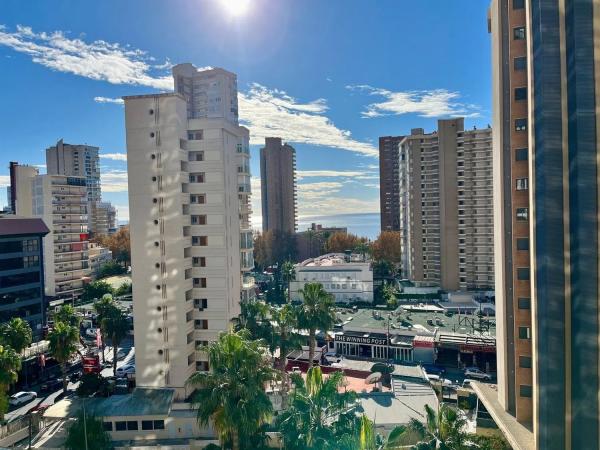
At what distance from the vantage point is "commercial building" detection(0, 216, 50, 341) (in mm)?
49188

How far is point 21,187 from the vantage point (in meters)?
76.8

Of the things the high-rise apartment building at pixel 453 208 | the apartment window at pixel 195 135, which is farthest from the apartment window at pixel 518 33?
the high-rise apartment building at pixel 453 208

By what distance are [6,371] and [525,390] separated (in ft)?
109

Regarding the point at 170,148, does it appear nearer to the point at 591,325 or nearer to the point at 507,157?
the point at 507,157

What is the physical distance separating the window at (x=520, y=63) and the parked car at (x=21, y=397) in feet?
158

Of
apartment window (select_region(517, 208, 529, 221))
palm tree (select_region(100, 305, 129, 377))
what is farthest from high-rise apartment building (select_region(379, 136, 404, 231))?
apartment window (select_region(517, 208, 529, 221))

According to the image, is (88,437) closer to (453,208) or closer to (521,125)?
(521,125)

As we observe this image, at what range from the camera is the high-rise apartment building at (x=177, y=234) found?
31.5 meters

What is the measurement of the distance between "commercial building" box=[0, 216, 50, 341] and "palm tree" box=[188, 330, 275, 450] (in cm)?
4382

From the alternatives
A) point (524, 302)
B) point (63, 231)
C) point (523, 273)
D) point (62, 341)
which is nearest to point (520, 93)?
point (523, 273)

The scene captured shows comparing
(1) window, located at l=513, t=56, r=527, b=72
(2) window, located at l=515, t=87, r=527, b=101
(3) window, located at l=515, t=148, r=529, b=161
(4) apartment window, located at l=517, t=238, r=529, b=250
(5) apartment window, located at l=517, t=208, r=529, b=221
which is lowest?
(4) apartment window, located at l=517, t=238, r=529, b=250

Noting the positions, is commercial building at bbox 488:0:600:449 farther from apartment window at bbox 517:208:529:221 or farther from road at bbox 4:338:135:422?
road at bbox 4:338:135:422

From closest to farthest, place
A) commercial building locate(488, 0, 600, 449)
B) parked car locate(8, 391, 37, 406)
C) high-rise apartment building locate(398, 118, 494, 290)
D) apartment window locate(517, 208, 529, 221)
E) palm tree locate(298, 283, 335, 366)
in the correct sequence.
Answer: commercial building locate(488, 0, 600, 449) → apartment window locate(517, 208, 529, 221) → palm tree locate(298, 283, 335, 366) → parked car locate(8, 391, 37, 406) → high-rise apartment building locate(398, 118, 494, 290)

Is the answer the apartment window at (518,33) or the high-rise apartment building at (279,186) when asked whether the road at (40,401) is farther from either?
the high-rise apartment building at (279,186)
